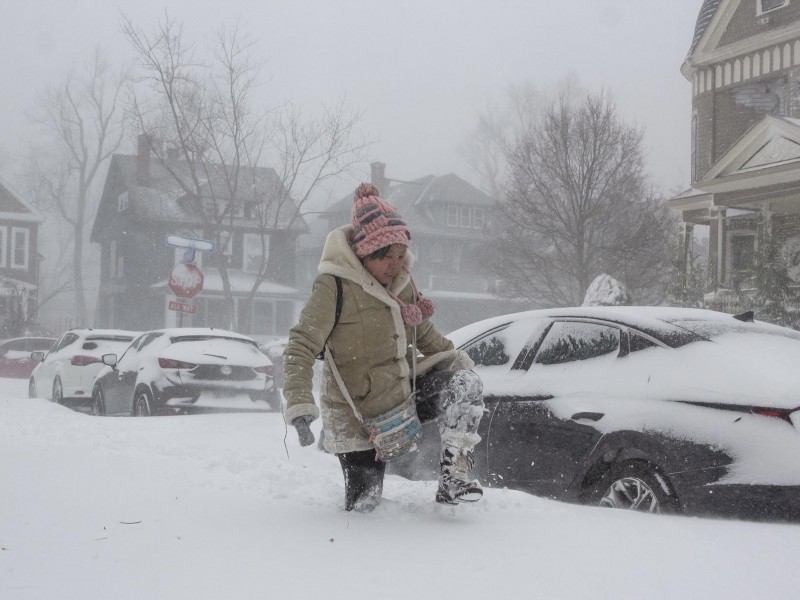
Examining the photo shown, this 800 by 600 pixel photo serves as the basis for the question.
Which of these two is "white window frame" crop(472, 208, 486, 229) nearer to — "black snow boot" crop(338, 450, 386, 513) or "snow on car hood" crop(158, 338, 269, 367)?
"snow on car hood" crop(158, 338, 269, 367)

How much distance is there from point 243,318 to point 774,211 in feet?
60.6

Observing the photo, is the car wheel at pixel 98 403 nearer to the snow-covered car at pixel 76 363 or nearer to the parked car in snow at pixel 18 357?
the snow-covered car at pixel 76 363

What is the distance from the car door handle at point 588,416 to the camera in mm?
4711

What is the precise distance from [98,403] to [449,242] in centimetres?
3999

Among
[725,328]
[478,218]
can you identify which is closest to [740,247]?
[725,328]

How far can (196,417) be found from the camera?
30.9 ft

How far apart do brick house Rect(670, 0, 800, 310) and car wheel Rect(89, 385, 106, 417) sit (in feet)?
37.5

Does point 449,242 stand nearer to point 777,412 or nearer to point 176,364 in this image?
point 176,364

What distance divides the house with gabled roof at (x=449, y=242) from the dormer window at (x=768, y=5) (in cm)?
2704

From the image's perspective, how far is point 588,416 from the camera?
4.77 meters

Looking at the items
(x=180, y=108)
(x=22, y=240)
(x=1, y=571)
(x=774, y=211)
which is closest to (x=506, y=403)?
(x=1, y=571)

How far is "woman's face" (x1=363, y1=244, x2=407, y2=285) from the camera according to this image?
12.9 feet

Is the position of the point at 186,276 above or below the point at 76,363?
above

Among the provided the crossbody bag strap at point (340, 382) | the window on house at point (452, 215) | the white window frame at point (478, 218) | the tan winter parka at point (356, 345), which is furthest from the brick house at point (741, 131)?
the white window frame at point (478, 218)
